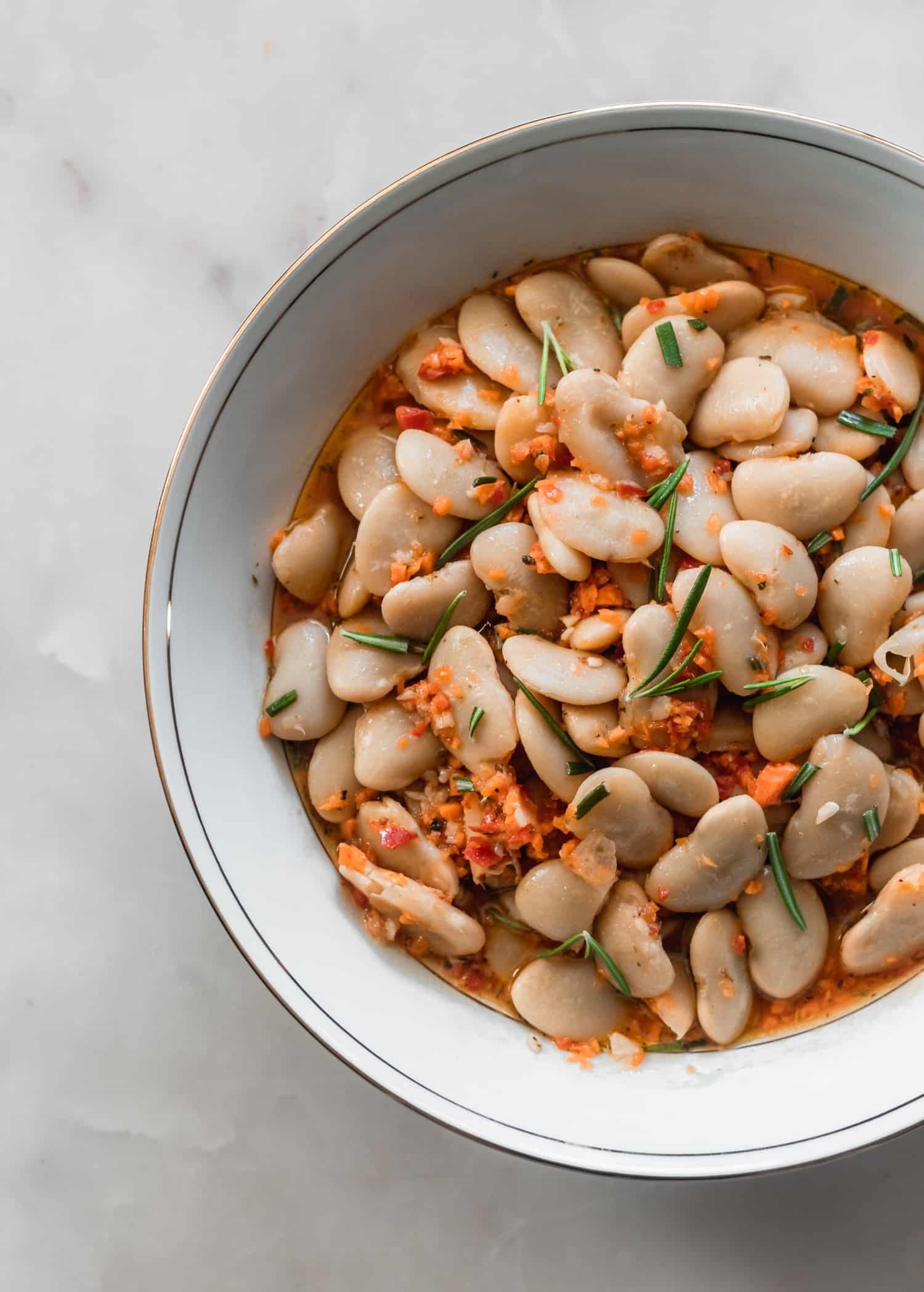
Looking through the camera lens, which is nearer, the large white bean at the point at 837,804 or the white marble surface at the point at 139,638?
the large white bean at the point at 837,804

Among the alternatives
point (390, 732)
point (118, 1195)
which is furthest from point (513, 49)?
point (118, 1195)

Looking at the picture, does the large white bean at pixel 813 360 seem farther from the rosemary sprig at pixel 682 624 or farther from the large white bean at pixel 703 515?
the rosemary sprig at pixel 682 624

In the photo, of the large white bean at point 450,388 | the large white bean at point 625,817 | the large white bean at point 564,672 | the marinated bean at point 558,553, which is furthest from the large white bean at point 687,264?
the large white bean at point 625,817

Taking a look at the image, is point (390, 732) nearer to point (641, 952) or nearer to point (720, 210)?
point (641, 952)

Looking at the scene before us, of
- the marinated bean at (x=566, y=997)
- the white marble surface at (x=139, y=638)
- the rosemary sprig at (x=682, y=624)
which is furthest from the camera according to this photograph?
the white marble surface at (x=139, y=638)

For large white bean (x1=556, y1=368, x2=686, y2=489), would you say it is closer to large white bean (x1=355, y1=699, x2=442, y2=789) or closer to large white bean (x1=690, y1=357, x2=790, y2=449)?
large white bean (x1=690, y1=357, x2=790, y2=449)

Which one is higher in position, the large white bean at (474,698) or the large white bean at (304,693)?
the large white bean at (474,698)

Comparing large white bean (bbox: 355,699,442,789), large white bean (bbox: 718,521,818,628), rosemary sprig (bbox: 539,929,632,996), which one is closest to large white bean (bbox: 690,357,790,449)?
large white bean (bbox: 718,521,818,628)
